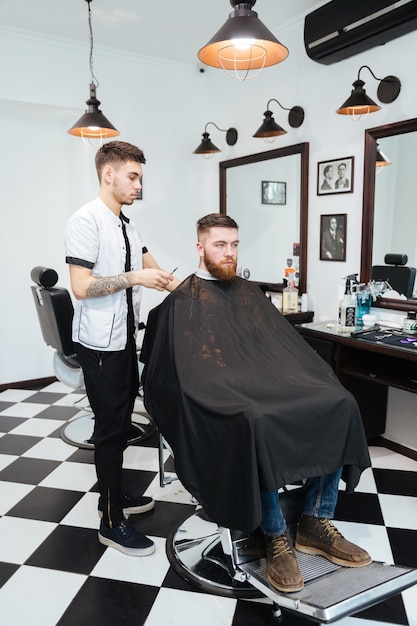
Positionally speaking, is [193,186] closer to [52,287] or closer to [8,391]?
[52,287]

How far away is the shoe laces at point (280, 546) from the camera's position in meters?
1.42

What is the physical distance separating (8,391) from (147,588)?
2.51 m

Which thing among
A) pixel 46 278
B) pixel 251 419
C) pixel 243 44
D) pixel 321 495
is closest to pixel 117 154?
pixel 243 44

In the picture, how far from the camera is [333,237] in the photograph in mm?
2893

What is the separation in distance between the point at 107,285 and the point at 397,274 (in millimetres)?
1597

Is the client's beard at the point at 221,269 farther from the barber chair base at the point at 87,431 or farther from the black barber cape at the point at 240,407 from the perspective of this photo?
the barber chair base at the point at 87,431

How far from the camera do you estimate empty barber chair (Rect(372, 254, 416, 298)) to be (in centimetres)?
249

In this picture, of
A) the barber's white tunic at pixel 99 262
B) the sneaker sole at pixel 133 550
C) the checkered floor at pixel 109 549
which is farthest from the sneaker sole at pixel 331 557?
the barber's white tunic at pixel 99 262

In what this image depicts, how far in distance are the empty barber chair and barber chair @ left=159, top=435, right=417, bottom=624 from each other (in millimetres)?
1329

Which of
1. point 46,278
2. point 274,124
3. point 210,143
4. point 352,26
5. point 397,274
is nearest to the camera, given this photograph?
point 352,26

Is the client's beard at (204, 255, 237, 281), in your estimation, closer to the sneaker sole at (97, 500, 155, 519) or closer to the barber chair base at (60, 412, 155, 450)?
the sneaker sole at (97, 500, 155, 519)

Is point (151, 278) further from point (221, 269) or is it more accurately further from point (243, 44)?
point (243, 44)

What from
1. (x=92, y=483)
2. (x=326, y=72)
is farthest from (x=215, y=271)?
(x=326, y=72)

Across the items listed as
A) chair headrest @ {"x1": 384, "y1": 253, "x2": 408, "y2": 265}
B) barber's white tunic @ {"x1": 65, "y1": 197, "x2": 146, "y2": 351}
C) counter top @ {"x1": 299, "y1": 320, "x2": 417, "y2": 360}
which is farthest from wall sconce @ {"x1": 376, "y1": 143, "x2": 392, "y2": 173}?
barber's white tunic @ {"x1": 65, "y1": 197, "x2": 146, "y2": 351}
